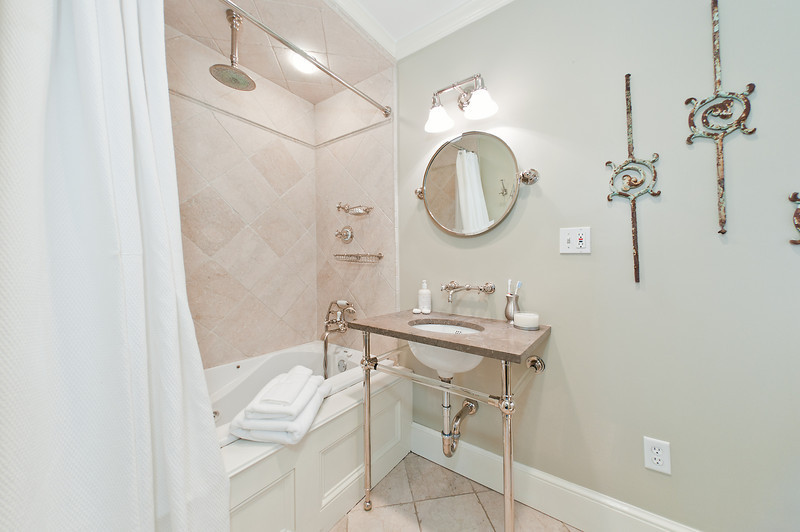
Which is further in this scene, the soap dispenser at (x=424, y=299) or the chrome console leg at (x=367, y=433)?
the soap dispenser at (x=424, y=299)

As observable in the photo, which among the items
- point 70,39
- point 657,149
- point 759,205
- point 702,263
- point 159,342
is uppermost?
point 70,39

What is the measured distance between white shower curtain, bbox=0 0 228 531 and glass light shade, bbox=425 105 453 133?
103cm

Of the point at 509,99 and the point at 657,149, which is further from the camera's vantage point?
the point at 509,99

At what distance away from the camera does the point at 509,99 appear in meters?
1.30

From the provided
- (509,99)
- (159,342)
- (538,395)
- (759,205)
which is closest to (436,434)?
(538,395)

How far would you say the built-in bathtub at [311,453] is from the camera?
886 millimetres

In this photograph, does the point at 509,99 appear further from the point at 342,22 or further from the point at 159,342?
the point at 159,342

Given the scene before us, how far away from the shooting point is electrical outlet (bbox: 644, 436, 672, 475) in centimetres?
99

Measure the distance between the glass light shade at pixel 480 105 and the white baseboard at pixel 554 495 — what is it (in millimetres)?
1596

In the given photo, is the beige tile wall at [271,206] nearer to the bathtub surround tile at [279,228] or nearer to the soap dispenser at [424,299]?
the bathtub surround tile at [279,228]

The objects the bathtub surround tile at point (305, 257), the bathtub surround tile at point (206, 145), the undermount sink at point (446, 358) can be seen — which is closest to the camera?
the undermount sink at point (446, 358)

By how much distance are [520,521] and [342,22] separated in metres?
2.44

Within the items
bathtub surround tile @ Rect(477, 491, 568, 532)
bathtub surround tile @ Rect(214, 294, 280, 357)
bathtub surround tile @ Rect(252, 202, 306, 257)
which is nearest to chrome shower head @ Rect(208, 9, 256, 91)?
bathtub surround tile @ Rect(252, 202, 306, 257)

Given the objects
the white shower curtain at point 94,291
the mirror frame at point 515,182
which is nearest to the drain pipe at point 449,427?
the mirror frame at point 515,182
